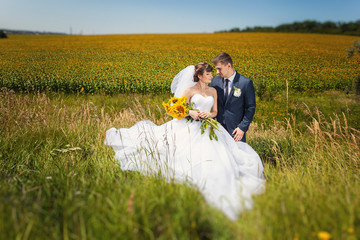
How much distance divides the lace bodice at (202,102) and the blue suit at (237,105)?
1.04 ft

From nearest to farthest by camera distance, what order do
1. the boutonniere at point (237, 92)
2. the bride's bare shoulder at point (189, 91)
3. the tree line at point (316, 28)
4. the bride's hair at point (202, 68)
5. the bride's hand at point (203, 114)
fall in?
the bride's hand at point (203, 114) → the bride's hair at point (202, 68) → the boutonniere at point (237, 92) → the bride's bare shoulder at point (189, 91) → the tree line at point (316, 28)

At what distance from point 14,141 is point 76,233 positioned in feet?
10.6

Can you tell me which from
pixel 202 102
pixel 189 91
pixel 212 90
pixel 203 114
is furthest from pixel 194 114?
pixel 212 90

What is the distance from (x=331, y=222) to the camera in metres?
1.78

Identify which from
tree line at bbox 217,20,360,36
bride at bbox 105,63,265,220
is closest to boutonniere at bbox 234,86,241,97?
bride at bbox 105,63,265,220

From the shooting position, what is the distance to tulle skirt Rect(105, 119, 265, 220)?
263 centimetres

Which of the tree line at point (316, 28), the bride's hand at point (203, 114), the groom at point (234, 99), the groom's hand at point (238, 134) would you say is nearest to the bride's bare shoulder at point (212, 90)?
the groom at point (234, 99)

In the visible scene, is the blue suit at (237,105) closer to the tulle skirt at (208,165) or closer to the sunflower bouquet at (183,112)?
the tulle skirt at (208,165)

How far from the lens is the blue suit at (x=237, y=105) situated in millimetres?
3887

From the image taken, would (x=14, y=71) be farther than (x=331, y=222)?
Yes

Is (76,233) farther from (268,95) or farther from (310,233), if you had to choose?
(268,95)

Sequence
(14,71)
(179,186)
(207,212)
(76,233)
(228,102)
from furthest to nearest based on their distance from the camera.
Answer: (14,71) < (228,102) < (179,186) < (207,212) < (76,233)

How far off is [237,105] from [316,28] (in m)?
58.1

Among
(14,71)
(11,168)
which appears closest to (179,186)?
(11,168)
